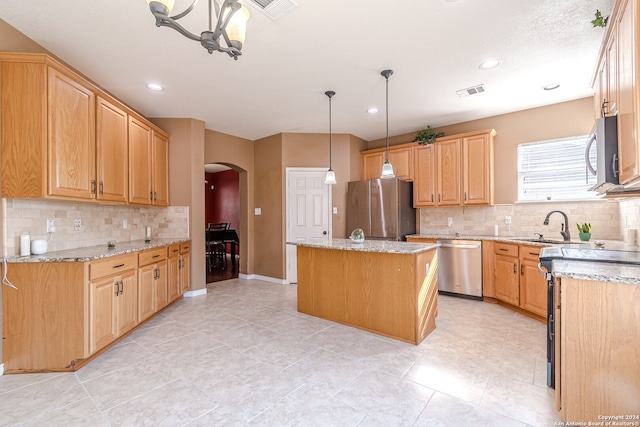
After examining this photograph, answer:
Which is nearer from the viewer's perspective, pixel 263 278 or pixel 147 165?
pixel 147 165

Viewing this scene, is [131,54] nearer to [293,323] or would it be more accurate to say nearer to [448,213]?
[293,323]

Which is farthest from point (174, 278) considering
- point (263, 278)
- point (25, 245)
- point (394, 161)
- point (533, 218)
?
point (533, 218)

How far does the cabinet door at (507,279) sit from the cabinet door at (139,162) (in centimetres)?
474

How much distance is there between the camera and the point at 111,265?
8.42 feet

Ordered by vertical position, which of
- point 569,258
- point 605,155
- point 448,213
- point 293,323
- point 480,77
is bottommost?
point 293,323

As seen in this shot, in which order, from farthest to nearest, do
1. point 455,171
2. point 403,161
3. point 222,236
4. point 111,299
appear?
point 222,236, point 403,161, point 455,171, point 111,299

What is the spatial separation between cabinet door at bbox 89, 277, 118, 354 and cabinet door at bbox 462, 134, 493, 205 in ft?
15.0

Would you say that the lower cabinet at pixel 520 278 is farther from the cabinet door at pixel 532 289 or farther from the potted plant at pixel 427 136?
the potted plant at pixel 427 136

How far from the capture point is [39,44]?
8.14ft

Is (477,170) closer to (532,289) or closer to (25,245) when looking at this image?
(532,289)

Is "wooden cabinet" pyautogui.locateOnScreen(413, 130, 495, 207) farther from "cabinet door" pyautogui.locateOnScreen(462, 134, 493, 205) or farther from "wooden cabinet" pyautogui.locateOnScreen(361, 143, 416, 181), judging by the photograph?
"wooden cabinet" pyautogui.locateOnScreen(361, 143, 416, 181)

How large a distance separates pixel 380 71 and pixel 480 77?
1.16 meters

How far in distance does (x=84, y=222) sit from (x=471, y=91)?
15.5 feet

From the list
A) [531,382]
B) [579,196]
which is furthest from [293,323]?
[579,196]
